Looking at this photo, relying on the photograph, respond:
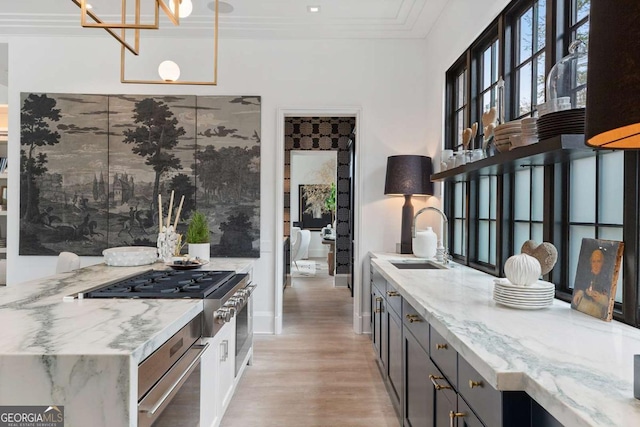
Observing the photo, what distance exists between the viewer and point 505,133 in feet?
6.73

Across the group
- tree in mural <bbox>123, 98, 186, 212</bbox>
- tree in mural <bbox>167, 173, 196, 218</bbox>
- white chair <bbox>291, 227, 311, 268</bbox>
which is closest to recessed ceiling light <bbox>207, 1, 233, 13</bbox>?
tree in mural <bbox>123, 98, 186, 212</bbox>

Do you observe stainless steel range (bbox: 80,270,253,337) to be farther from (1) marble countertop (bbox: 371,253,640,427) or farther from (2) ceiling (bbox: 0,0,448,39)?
(2) ceiling (bbox: 0,0,448,39)

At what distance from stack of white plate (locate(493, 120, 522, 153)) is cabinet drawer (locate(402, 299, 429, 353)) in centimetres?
94

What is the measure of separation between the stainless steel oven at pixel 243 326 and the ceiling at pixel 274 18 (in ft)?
8.65

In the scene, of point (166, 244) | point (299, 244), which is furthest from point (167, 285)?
point (299, 244)

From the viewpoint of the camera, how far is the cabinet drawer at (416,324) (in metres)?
1.81

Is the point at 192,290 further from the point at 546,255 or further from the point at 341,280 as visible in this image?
the point at 341,280

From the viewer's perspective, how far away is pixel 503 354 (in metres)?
1.13

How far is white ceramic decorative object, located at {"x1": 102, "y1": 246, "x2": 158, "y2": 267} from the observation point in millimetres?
2900

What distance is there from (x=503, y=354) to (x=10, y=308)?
1801mm

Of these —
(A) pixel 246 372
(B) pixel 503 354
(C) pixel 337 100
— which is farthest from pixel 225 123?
(B) pixel 503 354

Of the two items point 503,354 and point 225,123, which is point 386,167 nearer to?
point 225,123

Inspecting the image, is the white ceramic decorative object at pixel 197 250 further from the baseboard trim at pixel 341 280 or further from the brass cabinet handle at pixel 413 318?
the baseboard trim at pixel 341 280

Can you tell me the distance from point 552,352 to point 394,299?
4.80 feet
